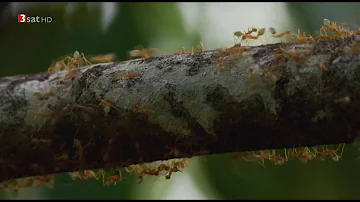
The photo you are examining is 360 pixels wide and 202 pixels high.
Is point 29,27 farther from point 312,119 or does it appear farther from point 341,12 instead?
point 312,119

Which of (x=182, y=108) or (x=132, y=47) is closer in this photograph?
(x=182, y=108)

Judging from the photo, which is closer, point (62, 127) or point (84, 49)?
point (62, 127)

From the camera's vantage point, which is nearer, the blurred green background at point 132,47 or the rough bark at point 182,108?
the rough bark at point 182,108

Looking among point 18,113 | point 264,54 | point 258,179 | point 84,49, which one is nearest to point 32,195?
point 84,49

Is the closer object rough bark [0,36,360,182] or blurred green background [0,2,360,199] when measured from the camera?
rough bark [0,36,360,182]
